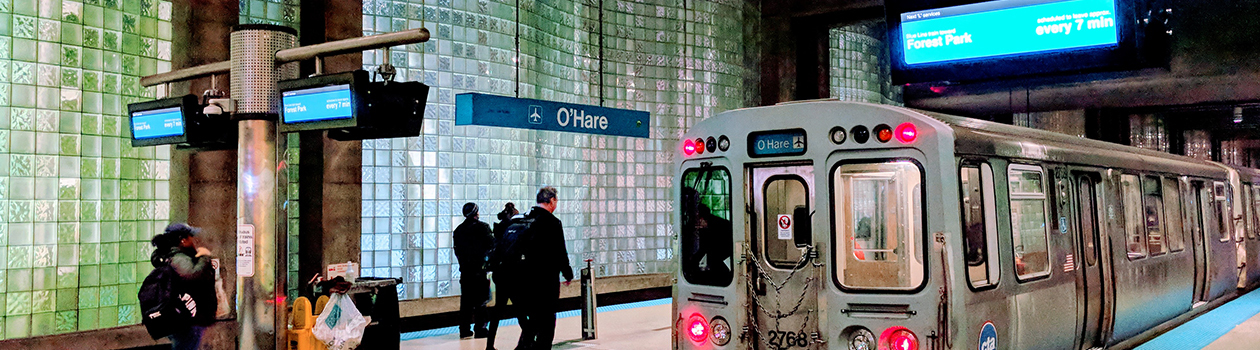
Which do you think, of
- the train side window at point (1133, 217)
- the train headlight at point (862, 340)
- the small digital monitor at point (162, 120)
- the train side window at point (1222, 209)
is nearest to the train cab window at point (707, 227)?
the train headlight at point (862, 340)

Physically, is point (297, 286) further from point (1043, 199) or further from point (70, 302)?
point (1043, 199)

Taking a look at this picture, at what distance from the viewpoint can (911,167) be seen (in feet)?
18.7

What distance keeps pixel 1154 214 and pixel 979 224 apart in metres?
Answer: 4.38

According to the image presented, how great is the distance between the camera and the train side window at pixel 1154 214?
29.3ft

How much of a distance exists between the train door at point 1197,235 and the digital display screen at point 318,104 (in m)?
8.93

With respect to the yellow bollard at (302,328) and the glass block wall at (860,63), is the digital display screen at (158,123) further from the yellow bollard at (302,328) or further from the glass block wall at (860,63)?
the glass block wall at (860,63)

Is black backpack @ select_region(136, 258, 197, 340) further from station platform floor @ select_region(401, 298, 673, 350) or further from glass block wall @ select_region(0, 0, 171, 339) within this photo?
station platform floor @ select_region(401, 298, 673, 350)

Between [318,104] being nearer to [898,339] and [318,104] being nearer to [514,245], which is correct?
[514,245]

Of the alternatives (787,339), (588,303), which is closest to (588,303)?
(588,303)

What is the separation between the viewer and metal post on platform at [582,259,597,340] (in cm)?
950

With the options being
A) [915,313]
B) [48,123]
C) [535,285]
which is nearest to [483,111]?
[535,285]

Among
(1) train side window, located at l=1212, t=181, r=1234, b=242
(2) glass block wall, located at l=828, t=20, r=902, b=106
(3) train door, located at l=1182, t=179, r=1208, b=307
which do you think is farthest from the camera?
(2) glass block wall, located at l=828, t=20, r=902, b=106

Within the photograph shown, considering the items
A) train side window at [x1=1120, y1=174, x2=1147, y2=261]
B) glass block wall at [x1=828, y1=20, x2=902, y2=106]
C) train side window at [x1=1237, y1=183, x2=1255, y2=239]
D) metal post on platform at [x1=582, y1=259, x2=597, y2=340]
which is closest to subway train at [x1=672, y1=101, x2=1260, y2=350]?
train side window at [x1=1120, y1=174, x2=1147, y2=261]

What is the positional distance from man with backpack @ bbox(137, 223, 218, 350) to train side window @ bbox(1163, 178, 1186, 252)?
8762 mm
